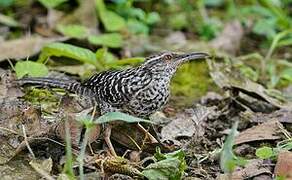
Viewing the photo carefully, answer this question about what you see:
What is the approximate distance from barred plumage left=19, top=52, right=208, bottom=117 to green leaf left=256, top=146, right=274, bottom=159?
0.68m

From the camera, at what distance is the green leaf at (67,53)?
235 inches

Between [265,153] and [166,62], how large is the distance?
937 millimetres

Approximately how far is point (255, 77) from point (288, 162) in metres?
2.39

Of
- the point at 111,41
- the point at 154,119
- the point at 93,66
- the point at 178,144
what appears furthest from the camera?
the point at 111,41

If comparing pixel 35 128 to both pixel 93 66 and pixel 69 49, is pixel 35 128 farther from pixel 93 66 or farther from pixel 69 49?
pixel 93 66

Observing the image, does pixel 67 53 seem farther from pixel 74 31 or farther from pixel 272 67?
pixel 272 67

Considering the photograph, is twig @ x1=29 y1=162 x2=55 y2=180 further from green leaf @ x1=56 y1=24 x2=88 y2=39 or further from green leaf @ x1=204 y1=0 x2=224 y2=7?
green leaf @ x1=204 y1=0 x2=224 y2=7

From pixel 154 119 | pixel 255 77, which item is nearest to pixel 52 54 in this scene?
pixel 154 119

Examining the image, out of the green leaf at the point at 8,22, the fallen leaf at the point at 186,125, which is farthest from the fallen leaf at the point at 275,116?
the green leaf at the point at 8,22

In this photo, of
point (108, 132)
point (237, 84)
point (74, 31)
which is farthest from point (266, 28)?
point (108, 132)

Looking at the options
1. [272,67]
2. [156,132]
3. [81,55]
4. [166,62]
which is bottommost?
[156,132]

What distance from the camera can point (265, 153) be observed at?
4758mm

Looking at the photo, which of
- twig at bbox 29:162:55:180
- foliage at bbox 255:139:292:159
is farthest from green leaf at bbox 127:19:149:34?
twig at bbox 29:162:55:180

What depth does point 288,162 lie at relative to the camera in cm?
452
